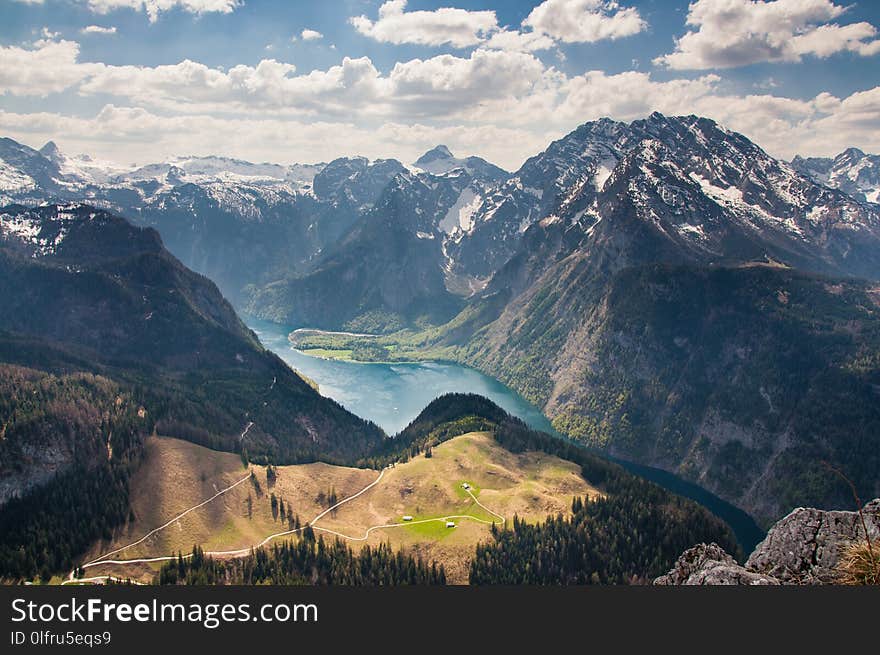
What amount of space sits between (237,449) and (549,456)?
95928mm

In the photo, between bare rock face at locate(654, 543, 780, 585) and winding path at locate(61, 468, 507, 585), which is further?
winding path at locate(61, 468, 507, 585)

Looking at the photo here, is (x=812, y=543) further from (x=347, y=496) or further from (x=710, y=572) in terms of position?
(x=347, y=496)

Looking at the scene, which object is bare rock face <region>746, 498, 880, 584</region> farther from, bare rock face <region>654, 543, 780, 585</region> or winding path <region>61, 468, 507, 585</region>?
winding path <region>61, 468, 507, 585</region>

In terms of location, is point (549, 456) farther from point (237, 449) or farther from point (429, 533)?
point (237, 449)

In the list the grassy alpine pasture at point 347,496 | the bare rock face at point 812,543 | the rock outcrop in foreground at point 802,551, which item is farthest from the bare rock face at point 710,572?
the grassy alpine pasture at point 347,496

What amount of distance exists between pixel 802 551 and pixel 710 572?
263 inches

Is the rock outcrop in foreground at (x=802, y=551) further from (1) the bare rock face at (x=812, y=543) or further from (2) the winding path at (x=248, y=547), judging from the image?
(2) the winding path at (x=248, y=547)

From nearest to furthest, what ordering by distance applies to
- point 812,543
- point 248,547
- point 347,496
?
1. point 812,543
2. point 248,547
3. point 347,496

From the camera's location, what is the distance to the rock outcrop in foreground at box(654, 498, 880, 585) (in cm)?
3775

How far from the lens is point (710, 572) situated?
130 ft

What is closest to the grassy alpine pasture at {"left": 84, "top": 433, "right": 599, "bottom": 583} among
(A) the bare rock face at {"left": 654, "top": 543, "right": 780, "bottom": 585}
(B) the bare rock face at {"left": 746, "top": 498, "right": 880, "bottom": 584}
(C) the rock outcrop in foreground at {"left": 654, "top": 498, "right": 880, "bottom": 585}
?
(A) the bare rock face at {"left": 654, "top": 543, "right": 780, "bottom": 585}

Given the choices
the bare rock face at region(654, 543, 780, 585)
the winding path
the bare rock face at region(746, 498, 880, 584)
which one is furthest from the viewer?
the winding path

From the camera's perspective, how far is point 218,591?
2755 cm

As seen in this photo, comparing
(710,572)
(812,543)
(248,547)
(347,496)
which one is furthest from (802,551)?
(347,496)
